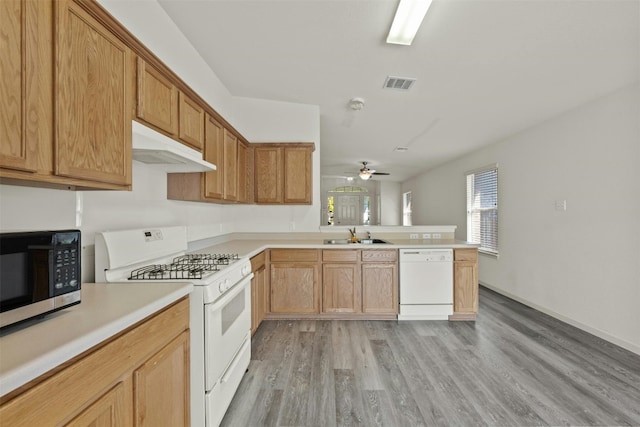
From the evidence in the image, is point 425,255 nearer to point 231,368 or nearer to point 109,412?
point 231,368

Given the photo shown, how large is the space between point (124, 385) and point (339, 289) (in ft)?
8.17

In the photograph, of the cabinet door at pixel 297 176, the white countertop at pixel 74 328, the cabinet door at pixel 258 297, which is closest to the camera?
the white countertop at pixel 74 328

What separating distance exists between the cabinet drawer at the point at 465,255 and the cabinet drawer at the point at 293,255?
65.6 inches

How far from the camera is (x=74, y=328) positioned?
2.84 feet

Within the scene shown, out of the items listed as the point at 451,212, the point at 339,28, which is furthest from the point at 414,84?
the point at 451,212

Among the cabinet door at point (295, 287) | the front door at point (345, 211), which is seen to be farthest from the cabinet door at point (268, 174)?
→ the front door at point (345, 211)

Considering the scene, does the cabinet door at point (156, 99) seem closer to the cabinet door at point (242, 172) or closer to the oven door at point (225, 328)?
the oven door at point (225, 328)

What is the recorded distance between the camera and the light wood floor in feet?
5.74

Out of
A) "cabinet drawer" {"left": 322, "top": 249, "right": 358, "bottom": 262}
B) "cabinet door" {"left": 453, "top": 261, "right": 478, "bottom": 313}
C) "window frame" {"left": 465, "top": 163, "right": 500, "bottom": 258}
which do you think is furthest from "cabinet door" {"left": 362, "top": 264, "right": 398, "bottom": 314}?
"window frame" {"left": 465, "top": 163, "right": 500, "bottom": 258}

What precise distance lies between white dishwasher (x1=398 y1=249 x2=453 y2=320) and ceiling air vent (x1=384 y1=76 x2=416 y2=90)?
182 cm

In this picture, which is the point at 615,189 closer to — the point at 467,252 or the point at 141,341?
the point at 467,252

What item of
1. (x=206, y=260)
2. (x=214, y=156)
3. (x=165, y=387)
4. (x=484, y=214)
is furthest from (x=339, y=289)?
(x=484, y=214)

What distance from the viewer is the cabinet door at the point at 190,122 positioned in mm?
1984

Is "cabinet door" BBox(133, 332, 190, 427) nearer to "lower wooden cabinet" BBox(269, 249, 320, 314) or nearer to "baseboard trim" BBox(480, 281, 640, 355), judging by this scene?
"lower wooden cabinet" BBox(269, 249, 320, 314)
